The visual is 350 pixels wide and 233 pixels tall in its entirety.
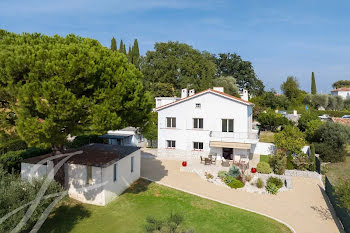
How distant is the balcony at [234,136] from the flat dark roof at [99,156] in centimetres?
1296

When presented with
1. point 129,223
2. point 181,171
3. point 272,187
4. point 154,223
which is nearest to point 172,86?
point 181,171

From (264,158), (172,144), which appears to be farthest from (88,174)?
(264,158)

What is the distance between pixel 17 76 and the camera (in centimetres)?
1455

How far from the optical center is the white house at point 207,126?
3281 cm

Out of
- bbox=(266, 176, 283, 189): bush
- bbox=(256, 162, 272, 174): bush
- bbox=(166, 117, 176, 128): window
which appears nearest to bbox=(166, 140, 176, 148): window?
bbox=(166, 117, 176, 128): window

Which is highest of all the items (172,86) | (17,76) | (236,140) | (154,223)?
(172,86)

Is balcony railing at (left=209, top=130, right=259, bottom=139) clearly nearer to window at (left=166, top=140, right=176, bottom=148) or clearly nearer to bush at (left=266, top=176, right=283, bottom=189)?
window at (left=166, top=140, right=176, bottom=148)

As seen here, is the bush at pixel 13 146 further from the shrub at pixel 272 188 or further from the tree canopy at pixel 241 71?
the tree canopy at pixel 241 71

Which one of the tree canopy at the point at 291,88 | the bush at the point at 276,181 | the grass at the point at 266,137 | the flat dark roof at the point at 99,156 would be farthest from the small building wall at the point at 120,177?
the tree canopy at the point at 291,88

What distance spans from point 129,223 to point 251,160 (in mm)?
22372

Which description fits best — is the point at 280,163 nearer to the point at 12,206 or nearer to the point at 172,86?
the point at 12,206

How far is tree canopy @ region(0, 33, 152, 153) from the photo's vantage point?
548 inches

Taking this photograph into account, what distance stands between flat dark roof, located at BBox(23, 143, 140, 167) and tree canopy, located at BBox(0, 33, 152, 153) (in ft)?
15.1

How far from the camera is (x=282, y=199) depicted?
21672 mm
